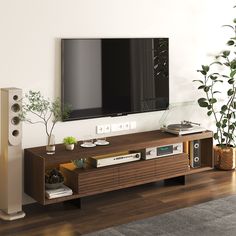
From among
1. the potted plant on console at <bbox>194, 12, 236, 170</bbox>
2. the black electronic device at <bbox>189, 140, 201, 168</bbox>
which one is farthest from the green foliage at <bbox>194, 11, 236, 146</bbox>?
the black electronic device at <bbox>189, 140, 201, 168</bbox>

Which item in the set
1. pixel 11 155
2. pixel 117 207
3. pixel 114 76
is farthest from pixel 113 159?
pixel 11 155

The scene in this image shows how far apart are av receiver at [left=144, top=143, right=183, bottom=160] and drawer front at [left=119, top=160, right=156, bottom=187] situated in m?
0.07

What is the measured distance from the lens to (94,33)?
520cm

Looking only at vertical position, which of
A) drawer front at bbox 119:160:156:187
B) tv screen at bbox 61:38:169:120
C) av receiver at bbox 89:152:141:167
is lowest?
drawer front at bbox 119:160:156:187

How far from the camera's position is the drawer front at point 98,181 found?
486 cm

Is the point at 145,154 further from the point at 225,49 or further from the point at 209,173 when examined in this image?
the point at 225,49

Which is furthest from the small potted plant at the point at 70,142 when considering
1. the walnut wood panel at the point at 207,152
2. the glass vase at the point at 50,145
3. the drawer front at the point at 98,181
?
the walnut wood panel at the point at 207,152

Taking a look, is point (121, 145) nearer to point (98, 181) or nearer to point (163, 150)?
point (98, 181)

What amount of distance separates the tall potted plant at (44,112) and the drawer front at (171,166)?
1.07 meters

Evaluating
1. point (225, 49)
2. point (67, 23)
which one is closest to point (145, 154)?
point (67, 23)

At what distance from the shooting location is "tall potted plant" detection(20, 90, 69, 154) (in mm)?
4711

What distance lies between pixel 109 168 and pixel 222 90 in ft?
6.80

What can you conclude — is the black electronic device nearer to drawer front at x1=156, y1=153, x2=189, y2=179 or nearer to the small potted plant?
drawer front at x1=156, y1=153, x2=189, y2=179

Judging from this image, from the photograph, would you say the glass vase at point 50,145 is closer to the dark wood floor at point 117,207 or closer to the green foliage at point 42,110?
the green foliage at point 42,110
